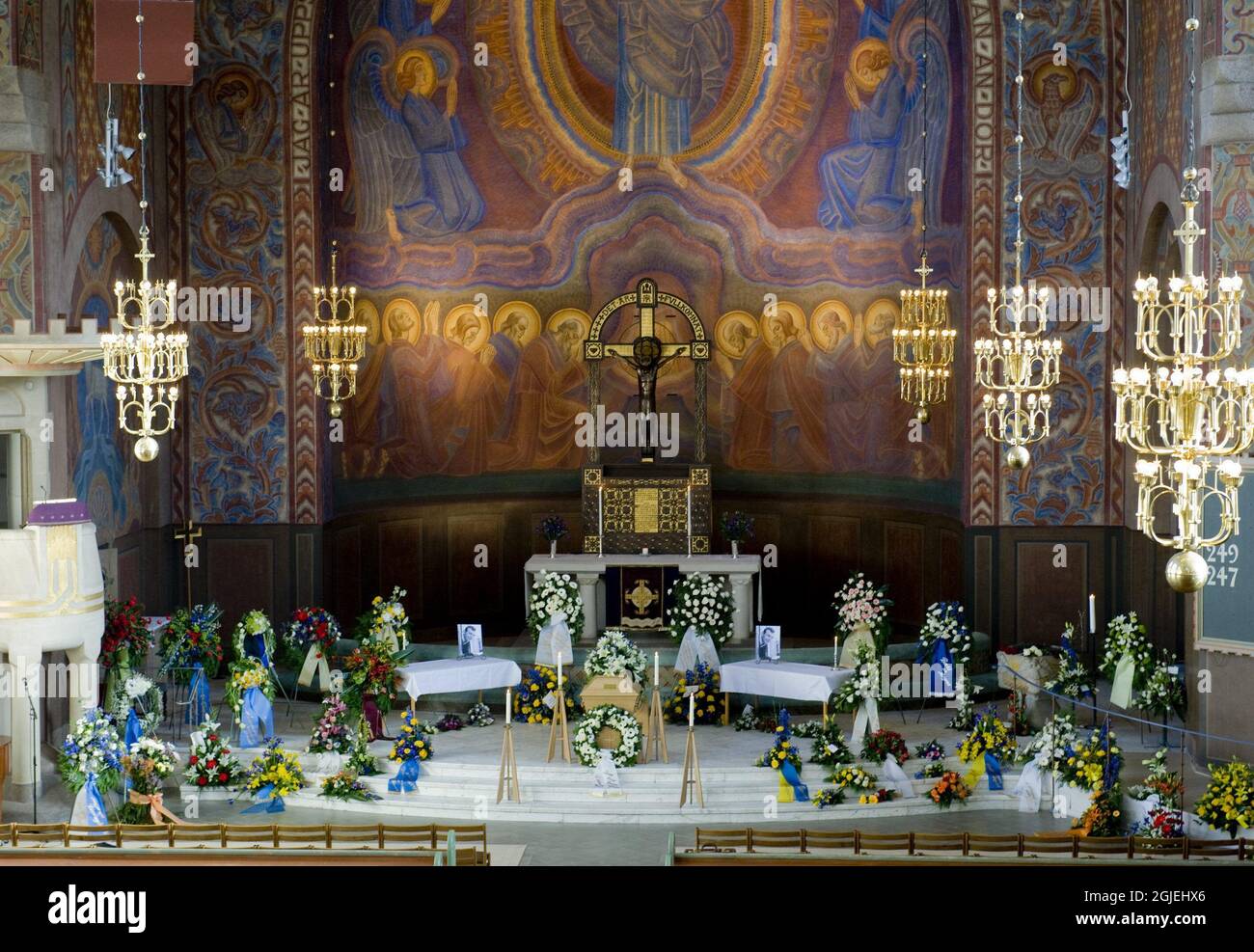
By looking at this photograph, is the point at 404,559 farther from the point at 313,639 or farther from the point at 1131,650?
the point at 1131,650

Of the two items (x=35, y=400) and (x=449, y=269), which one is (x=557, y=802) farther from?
(x=449, y=269)

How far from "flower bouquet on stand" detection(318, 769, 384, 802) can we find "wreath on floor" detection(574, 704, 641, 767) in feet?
7.24

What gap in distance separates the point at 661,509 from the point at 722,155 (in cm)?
583

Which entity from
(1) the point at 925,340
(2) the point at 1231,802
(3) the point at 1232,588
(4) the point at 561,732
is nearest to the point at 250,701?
(4) the point at 561,732

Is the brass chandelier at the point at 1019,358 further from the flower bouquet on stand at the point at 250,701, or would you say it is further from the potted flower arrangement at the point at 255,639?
the potted flower arrangement at the point at 255,639

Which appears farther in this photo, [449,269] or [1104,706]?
[449,269]

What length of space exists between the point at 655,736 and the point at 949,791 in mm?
3255

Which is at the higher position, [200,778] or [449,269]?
[449,269]

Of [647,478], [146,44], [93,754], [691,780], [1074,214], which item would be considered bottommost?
[691,780]

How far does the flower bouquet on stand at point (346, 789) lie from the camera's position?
1841cm

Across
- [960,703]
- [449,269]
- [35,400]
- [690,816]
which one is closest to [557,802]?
[690,816]

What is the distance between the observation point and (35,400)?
733 inches

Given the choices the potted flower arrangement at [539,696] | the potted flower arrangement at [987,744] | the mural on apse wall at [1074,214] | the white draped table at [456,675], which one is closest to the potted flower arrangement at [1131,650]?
the potted flower arrangement at [987,744]

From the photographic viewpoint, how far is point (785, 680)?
66.2ft
